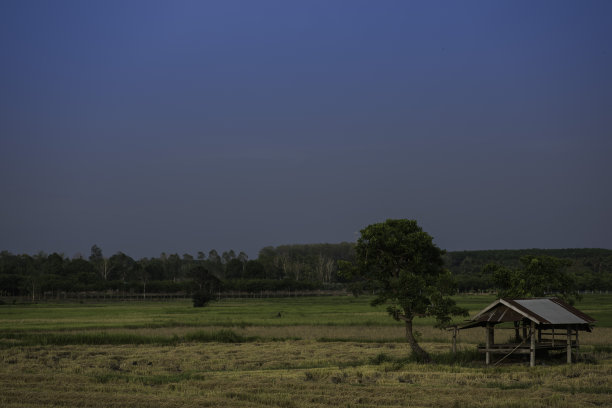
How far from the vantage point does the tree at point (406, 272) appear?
2912 centimetres

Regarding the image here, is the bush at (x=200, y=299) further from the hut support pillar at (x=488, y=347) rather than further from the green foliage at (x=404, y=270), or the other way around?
the hut support pillar at (x=488, y=347)

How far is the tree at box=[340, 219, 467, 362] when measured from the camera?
29125 millimetres

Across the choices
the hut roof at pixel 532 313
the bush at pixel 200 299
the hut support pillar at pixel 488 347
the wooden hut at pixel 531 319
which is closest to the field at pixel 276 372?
the wooden hut at pixel 531 319

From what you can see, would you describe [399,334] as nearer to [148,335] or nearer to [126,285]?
[148,335]

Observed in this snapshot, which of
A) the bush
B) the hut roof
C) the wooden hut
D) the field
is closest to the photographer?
the field

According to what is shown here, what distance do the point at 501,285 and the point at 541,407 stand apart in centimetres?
2123

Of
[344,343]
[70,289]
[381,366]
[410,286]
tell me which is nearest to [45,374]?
[381,366]

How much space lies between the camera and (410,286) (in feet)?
96.4

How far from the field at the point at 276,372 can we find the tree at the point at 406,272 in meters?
2.52

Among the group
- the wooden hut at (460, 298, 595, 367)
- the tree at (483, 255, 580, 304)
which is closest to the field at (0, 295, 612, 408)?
the wooden hut at (460, 298, 595, 367)

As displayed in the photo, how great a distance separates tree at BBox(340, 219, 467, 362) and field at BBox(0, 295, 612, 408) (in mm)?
2521

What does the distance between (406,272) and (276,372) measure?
8.46 m

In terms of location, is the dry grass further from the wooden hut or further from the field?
the wooden hut

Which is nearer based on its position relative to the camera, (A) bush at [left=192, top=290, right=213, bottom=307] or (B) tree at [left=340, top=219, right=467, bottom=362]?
(B) tree at [left=340, top=219, right=467, bottom=362]
